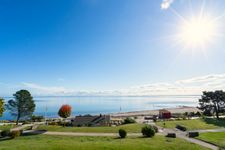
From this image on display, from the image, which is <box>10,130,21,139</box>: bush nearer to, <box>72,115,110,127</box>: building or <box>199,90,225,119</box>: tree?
<box>72,115,110,127</box>: building

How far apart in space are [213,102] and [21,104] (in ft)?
205

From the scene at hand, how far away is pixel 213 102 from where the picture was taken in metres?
65.9

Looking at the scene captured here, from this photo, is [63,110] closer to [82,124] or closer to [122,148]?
[82,124]

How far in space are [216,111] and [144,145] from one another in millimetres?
49285

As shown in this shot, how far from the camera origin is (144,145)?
24203 millimetres

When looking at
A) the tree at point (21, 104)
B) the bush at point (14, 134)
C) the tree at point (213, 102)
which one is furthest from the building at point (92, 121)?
the tree at point (213, 102)

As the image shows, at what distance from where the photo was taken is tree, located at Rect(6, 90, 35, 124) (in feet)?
192

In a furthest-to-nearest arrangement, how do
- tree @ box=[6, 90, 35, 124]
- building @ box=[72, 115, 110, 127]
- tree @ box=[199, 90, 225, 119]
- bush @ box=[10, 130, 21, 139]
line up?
1. tree @ box=[199, 90, 225, 119]
2. tree @ box=[6, 90, 35, 124]
3. building @ box=[72, 115, 110, 127]
4. bush @ box=[10, 130, 21, 139]

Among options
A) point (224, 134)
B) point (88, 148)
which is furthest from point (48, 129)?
point (224, 134)

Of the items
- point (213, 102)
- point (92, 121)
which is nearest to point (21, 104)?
point (92, 121)

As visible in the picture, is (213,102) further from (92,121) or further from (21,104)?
(21,104)

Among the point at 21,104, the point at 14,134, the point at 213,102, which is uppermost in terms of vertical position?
the point at 213,102

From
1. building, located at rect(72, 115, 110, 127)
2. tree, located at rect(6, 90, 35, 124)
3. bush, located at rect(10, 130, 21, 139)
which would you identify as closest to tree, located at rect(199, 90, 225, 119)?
building, located at rect(72, 115, 110, 127)

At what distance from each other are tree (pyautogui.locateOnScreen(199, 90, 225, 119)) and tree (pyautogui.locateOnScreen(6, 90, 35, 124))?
57.2 metres
